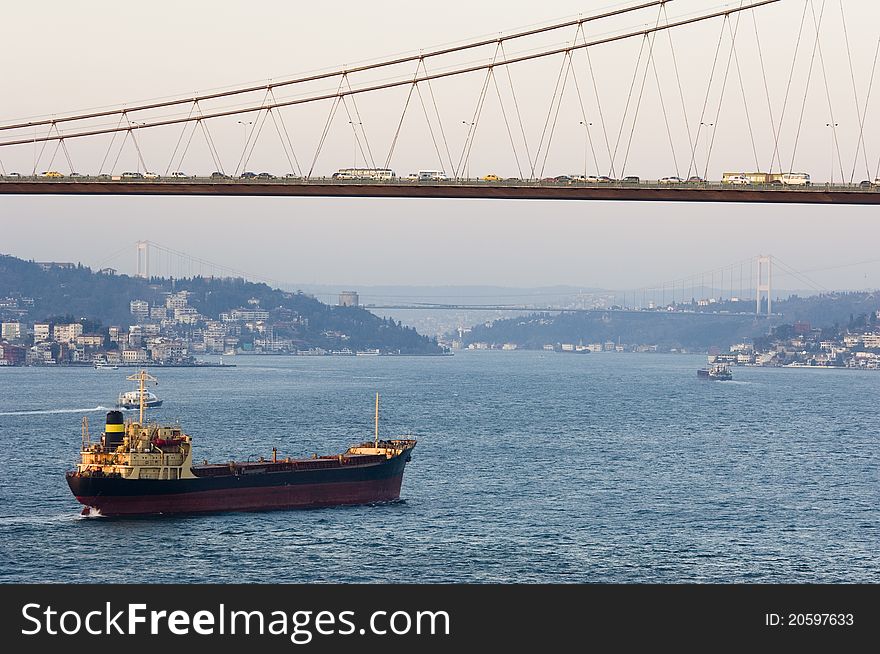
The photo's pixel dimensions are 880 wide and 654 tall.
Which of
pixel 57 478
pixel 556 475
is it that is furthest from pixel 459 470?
pixel 57 478

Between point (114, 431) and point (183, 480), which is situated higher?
point (114, 431)

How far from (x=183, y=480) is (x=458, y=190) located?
16525 mm

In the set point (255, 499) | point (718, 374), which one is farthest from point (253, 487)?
point (718, 374)

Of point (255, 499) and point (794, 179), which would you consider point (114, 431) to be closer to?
point (255, 499)

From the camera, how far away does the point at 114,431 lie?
5275 centimetres

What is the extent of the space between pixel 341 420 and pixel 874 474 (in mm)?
38411

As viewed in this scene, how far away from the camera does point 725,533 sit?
1886 inches

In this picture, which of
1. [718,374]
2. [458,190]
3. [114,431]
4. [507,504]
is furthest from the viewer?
[718,374]

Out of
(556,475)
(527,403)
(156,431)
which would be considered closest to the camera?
(156,431)

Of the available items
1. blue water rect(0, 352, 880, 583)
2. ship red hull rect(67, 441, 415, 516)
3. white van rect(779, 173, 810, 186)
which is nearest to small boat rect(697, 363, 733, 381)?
blue water rect(0, 352, 880, 583)

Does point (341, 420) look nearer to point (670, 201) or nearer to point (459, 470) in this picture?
point (459, 470)

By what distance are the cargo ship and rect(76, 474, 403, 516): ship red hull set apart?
0.12 ft

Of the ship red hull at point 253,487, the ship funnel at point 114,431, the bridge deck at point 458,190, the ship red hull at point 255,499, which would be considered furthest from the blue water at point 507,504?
the bridge deck at point 458,190

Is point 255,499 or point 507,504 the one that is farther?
point 507,504
